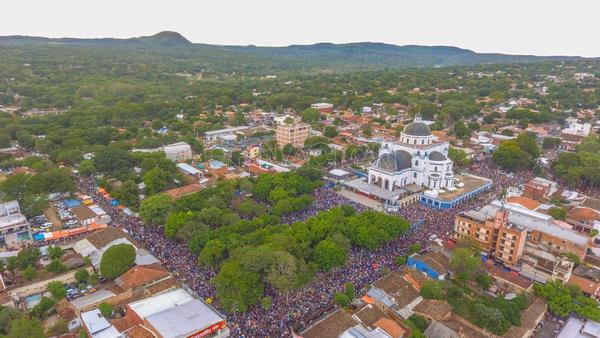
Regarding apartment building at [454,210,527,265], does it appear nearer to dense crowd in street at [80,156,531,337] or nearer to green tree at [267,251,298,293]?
dense crowd in street at [80,156,531,337]

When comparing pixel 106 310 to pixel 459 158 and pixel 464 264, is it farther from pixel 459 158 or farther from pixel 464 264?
pixel 459 158

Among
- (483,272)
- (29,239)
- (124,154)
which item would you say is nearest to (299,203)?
(483,272)

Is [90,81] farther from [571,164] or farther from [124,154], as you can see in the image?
[571,164]

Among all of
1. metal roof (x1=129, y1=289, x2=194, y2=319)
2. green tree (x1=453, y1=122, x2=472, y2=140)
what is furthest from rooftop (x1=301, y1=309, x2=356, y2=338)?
green tree (x1=453, y1=122, x2=472, y2=140)

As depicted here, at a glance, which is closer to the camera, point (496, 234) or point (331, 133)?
point (496, 234)

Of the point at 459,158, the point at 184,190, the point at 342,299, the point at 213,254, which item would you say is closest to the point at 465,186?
the point at 459,158

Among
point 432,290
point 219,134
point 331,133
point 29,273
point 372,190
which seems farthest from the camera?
point 331,133
